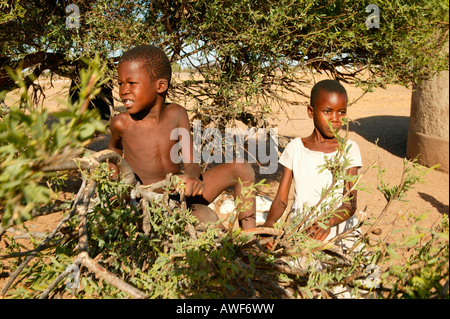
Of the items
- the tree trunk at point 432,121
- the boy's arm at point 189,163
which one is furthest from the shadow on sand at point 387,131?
the boy's arm at point 189,163

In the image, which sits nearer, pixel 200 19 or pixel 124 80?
pixel 124 80

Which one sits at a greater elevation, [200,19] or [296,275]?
[200,19]

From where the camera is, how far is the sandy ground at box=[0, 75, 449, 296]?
419cm

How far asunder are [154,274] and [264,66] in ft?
10.9

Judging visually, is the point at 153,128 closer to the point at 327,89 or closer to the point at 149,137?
the point at 149,137

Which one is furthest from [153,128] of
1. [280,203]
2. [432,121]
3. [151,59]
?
[432,121]

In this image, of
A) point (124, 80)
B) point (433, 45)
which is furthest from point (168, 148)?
point (433, 45)

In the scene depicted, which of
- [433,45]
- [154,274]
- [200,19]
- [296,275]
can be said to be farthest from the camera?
[433,45]

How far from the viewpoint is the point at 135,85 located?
2.36 m

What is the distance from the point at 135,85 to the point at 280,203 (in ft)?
4.17

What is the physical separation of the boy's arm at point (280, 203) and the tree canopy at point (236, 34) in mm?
1414

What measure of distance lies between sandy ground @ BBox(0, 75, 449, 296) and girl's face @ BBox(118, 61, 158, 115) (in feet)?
1.58

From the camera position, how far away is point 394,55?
13.0ft

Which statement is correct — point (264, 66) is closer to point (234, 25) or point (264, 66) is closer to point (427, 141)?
point (234, 25)
